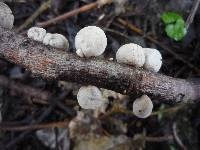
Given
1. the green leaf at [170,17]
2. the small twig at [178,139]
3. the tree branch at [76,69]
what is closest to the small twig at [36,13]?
the green leaf at [170,17]

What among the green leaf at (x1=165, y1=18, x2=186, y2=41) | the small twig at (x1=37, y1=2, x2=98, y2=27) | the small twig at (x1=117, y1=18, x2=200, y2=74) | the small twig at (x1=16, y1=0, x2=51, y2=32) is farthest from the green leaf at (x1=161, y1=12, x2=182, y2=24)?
the small twig at (x1=16, y1=0, x2=51, y2=32)

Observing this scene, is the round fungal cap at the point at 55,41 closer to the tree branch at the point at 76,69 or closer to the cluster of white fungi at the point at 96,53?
the cluster of white fungi at the point at 96,53

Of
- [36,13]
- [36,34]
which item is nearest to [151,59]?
[36,34]

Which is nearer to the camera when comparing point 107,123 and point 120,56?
point 120,56

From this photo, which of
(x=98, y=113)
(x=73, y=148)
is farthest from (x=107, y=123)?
(x=73, y=148)

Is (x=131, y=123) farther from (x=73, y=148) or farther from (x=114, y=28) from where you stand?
(x=114, y=28)

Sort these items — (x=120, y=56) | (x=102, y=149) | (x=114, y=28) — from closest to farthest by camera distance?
1. (x=120, y=56)
2. (x=102, y=149)
3. (x=114, y=28)

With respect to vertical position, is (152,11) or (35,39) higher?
(152,11)
